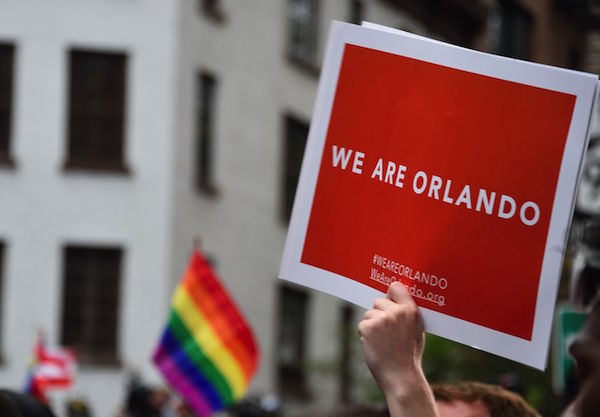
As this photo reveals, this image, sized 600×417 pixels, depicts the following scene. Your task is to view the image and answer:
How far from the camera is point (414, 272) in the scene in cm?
371

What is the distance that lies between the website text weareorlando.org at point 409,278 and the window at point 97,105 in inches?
1005

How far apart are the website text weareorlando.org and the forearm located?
288mm

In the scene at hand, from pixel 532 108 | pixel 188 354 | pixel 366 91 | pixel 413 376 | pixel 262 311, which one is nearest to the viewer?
pixel 413 376

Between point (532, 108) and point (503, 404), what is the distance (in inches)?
48.9

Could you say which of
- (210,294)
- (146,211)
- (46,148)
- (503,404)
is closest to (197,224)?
(146,211)

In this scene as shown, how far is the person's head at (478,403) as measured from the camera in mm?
4594

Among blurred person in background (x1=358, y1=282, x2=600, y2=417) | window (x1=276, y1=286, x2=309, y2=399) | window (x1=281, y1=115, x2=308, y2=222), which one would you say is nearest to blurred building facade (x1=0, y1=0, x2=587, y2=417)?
window (x1=276, y1=286, x2=309, y2=399)

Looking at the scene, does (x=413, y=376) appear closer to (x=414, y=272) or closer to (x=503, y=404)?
(x=414, y=272)

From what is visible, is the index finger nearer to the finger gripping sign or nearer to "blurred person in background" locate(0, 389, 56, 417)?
the finger gripping sign

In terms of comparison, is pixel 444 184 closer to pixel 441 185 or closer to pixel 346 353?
pixel 441 185

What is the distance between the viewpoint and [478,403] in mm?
4637

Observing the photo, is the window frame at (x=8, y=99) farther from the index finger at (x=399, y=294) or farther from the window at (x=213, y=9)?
the index finger at (x=399, y=294)

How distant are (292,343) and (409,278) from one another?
2964 cm

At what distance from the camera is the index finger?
3.59 meters
